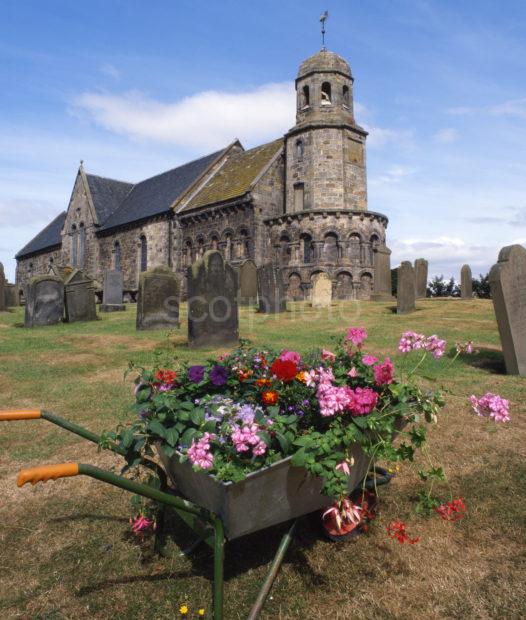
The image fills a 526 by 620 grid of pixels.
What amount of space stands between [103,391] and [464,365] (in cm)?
616

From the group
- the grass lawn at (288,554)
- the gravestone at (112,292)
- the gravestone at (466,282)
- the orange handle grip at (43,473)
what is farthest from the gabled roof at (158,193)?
the orange handle grip at (43,473)

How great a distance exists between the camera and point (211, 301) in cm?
992

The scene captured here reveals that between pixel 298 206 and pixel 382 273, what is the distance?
9.80m

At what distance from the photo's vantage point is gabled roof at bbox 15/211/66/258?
46.9 meters

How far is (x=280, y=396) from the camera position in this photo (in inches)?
108

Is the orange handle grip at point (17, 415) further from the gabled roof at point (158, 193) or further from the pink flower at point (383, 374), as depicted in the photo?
the gabled roof at point (158, 193)

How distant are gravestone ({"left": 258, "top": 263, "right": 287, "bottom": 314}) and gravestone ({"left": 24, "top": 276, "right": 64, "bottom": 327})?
6.66 metres

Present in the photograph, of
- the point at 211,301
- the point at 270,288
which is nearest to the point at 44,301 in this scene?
the point at 211,301

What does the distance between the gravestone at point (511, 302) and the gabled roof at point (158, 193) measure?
2792 centimetres

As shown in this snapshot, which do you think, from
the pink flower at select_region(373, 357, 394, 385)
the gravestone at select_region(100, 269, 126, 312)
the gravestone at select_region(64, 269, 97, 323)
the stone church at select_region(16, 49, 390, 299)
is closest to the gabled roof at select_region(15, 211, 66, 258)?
the stone church at select_region(16, 49, 390, 299)

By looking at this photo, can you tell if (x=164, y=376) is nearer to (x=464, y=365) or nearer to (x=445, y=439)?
(x=445, y=439)

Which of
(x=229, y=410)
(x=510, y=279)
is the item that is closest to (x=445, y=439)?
(x=229, y=410)

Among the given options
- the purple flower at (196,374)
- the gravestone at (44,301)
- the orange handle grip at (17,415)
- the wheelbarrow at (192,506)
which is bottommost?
the wheelbarrow at (192,506)

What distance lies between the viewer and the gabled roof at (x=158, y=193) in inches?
1330
